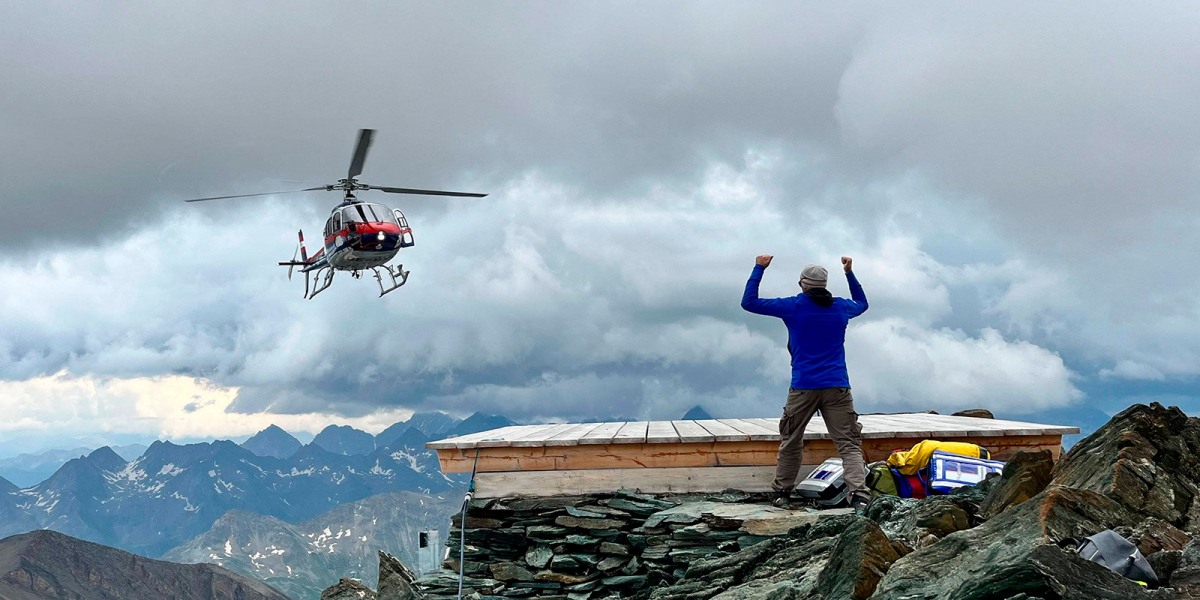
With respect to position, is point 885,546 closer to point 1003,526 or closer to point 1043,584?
point 1003,526

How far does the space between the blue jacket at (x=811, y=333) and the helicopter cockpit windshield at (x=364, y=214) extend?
79.3ft

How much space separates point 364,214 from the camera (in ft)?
108

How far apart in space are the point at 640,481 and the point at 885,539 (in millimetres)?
4813

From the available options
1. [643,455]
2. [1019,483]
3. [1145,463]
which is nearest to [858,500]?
[1019,483]

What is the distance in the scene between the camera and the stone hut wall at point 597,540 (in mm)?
10484

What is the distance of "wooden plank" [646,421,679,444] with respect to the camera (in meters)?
11.5

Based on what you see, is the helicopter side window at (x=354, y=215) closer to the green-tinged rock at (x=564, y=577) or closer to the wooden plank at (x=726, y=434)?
the wooden plank at (x=726, y=434)

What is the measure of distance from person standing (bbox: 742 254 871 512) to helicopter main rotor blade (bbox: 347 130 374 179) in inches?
943

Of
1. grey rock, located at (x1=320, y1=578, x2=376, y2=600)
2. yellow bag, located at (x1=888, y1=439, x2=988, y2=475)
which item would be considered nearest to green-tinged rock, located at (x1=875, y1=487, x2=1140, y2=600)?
yellow bag, located at (x1=888, y1=439, x2=988, y2=475)

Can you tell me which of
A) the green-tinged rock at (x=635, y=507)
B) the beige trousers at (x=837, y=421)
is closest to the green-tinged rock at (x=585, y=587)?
the green-tinged rock at (x=635, y=507)

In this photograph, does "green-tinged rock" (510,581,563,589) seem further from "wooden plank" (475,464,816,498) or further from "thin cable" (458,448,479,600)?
"wooden plank" (475,464,816,498)

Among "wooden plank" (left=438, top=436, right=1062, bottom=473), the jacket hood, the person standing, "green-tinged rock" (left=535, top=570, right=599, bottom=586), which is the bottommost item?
"green-tinged rock" (left=535, top=570, right=599, bottom=586)

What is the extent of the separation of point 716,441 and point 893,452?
230cm

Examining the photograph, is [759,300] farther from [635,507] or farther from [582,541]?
[582,541]
